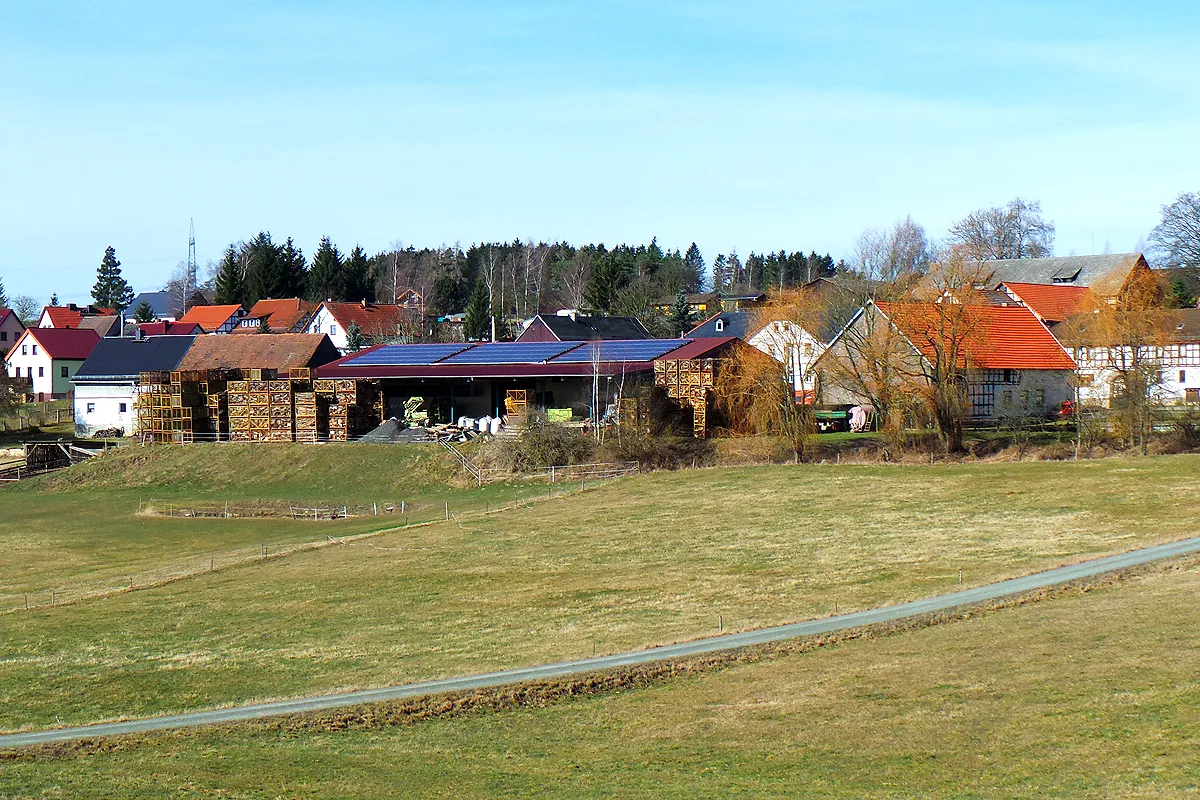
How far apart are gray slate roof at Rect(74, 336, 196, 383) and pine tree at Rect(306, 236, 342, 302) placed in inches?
2231

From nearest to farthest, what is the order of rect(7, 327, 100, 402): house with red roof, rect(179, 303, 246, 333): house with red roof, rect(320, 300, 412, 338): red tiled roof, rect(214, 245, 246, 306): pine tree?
rect(7, 327, 100, 402): house with red roof < rect(320, 300, 412, 338): red tiled roof < rect(179, 303, 246, 333): house with red roof < rect(214, 245, 246, 306): pine tree

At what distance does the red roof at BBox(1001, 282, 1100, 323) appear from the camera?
71.8 m

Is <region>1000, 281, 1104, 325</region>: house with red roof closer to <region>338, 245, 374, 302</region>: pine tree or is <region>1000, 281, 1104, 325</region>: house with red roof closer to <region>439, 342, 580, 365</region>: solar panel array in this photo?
<region>439, 342, 580, 365</region>: solar panel array

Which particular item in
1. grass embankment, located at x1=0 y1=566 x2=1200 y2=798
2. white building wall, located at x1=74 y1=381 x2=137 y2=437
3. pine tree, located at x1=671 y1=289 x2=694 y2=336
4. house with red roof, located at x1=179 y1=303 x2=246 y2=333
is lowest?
grass embankment, located at x1=0 y1=566 x2=1200 y2=798

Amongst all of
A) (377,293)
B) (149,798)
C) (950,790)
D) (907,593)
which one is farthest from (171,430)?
(377,293)

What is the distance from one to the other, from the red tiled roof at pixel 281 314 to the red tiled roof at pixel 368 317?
654 cm

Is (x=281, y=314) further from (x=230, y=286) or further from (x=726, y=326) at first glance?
(x=726, y=326)

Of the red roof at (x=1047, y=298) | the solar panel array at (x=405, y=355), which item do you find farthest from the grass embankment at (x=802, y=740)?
the solar panel array at (x=405, y=355)

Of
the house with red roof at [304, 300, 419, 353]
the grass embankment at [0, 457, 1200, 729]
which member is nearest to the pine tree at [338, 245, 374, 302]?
the house with red roof at [304, 300, 419, 353]

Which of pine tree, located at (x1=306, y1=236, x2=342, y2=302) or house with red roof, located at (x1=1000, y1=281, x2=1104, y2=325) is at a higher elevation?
pine tree, located at (x1=306, y1=236, x2=342, y2=302)

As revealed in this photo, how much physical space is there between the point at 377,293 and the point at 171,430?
8998cm

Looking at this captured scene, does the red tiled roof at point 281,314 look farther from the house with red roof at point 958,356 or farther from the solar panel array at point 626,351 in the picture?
the house with red roof at point 958,356

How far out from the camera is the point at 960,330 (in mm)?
53781

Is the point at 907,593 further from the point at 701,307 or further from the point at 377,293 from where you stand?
the point at 377,293
